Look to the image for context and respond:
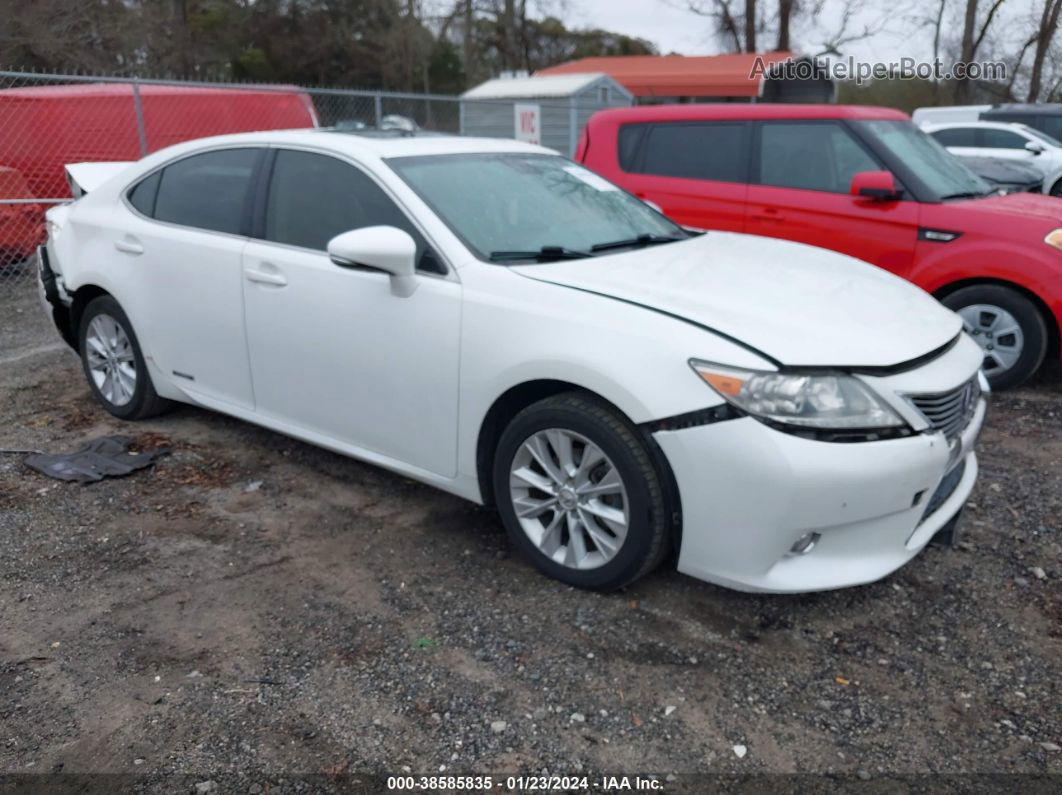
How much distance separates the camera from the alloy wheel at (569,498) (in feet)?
10.1

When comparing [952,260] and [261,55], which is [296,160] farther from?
[261,55]

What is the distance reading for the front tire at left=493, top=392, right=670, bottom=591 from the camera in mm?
2969

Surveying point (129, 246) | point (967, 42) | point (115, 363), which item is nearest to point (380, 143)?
point (129, 246)

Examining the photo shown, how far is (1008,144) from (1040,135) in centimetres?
82

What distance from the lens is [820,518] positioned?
2771mm

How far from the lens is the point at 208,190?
4387mm

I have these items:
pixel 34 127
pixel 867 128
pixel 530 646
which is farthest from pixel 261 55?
pixel 530 646

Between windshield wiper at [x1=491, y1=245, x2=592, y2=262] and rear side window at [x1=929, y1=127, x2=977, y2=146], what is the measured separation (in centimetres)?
1268

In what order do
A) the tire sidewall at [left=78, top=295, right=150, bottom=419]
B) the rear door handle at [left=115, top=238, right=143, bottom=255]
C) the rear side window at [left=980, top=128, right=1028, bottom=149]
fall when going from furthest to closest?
the rear side window at [left=980, top=128, right=1028, bottom=149] → the tire sidewall at [left=78, top=295, right=150, bottom=419] → the rear door handle at [left=115, top=238, right=143, bottom=255]

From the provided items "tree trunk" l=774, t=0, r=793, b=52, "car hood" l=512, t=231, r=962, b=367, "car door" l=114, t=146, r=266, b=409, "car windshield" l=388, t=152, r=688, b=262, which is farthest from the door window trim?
"tree trunk" l=774, t=0, r=793, b=52

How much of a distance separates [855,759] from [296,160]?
3.25 metres

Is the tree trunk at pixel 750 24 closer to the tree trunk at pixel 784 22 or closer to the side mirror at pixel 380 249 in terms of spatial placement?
the tree trunk at pixel 784 22

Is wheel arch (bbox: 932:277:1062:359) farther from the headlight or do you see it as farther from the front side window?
the front side window

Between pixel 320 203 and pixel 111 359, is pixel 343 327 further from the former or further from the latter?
pixel 111 359
